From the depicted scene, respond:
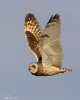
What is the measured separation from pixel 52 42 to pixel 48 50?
0.50m

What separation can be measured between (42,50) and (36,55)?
1093mm

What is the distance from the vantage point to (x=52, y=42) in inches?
736

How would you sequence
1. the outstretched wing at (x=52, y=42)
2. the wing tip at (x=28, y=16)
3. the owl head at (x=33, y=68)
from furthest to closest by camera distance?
the wing tip at (x=28, y=16) → the owl head at (x=33, y=68) → the outstretched wing at (x=52, y=42)

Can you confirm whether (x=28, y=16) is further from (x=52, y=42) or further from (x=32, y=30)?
(x=52, y=42)

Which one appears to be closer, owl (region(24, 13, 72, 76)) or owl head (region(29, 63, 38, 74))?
owl (region(24, 13, 72, 76))

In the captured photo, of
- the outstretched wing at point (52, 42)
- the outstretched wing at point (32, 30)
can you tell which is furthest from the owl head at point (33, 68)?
the outstretched wing at point (32, 30)

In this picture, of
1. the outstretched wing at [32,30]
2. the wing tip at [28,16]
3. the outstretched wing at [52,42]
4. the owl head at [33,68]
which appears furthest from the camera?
the wing tip at [28,16]

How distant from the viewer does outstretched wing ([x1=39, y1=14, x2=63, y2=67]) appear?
60.6 feet

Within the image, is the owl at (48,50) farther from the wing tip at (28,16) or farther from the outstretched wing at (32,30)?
the wing tip at (28,16)

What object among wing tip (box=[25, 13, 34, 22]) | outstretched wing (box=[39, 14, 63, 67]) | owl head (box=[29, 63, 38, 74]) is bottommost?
owl head (box=[29, 63, 38, 74])

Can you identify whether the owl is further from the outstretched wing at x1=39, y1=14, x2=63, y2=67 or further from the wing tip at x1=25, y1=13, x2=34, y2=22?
the wing tip at x1=25, y1=13, x2=34, y2=22

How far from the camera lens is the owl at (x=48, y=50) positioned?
729 inches

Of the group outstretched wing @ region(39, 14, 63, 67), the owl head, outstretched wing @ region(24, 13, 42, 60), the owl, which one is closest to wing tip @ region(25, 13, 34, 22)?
outstretched wing @ region(24, 13, 42, 60)

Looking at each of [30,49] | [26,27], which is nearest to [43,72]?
[30,49]
